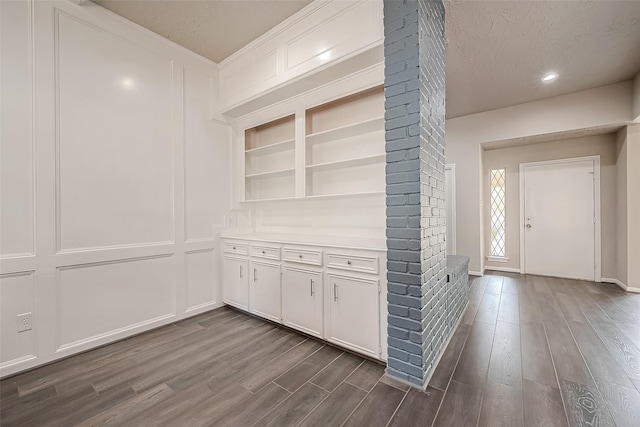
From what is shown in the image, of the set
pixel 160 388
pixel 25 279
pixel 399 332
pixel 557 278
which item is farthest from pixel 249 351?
pixel 557 278

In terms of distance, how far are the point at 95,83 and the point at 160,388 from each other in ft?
8.46

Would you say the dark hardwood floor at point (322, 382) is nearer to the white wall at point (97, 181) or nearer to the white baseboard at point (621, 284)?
the white wall at point (97, 181)

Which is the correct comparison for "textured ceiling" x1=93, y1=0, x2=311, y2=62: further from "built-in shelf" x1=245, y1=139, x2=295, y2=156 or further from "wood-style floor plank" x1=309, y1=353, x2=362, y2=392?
"wood-style floor plank" x1=309, y1=353, x2=362, y2=392

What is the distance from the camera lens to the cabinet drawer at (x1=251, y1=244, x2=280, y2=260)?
8.89 feet

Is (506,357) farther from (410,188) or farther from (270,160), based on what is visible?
(270,160)

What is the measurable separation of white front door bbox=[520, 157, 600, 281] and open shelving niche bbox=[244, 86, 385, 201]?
3.91 meters

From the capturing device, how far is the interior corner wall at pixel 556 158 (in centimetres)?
423

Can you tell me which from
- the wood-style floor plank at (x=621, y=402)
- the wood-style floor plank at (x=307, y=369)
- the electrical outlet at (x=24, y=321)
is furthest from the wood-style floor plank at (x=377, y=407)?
the electrical outlet at (x=24, y=321)

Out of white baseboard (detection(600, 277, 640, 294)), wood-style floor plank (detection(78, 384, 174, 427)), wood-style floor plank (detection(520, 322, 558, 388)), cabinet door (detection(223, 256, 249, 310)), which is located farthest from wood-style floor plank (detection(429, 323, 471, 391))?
white baseboard (detection(600, 277, 640, 294))

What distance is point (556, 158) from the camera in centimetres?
463

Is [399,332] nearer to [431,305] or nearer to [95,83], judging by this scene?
[431,305]

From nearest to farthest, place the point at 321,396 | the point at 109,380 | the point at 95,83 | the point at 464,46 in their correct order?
the point at 321,396 → the point at 109,380 → the point at 95,83 → the point at 464,46

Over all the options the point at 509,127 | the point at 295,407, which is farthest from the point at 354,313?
the point at 509,127

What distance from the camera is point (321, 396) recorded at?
171 cm
